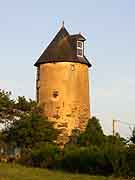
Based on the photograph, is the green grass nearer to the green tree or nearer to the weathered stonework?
the green tree

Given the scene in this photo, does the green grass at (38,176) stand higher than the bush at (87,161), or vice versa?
the bush at (87,161)

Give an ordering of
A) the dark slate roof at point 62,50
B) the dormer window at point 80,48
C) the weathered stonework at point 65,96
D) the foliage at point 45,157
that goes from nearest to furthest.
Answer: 1. the foliage at point 45,157
2. the weathered stonework at point 65,96
3. the dark slate roof at point 62,50
4. the dormer window at point 80,48

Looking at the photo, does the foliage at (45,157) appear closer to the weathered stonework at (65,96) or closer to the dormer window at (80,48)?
the weathered stonework at (65,96)

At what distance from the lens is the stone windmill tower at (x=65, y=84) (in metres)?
50.7

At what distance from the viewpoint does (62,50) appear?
51625 millimetres

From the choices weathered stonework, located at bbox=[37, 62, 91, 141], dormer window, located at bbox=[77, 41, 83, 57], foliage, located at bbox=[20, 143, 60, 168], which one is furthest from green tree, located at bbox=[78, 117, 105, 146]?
dormer window, located at bbox=[77, 41, 83, 57]

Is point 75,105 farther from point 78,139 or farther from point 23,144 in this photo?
point 23,144

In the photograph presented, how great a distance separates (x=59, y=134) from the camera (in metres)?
48.9

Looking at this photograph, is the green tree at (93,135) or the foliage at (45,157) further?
the green tree at (93,135)

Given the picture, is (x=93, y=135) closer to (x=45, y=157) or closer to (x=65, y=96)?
(x=65, y=96)

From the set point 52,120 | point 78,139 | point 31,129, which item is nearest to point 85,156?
point 31,129

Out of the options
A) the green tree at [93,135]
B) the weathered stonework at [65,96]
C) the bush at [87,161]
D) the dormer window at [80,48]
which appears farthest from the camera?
the dormer window at [80,48]

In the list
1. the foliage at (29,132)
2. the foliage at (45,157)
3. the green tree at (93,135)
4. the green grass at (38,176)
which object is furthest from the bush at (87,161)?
the green tree at (93,135)

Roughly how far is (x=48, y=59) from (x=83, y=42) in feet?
13.8
